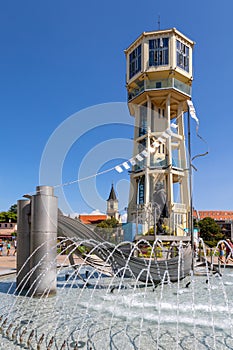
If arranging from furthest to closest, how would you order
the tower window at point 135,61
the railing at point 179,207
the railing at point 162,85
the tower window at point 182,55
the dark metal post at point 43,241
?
the tower window at point 135,61
the tower window at point 182,55
the railing at point 162,85
the railing at point 179,207
the dark metal post at point 43,241

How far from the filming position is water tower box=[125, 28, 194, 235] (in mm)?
40656

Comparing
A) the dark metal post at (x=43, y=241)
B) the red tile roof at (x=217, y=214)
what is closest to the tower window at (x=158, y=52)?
the dark metal post at (x=43, y=241)

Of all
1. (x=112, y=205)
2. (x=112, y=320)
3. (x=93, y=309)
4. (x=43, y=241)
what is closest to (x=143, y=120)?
(x=43, y=241)

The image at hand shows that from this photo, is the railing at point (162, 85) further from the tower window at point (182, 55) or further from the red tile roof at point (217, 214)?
the red tile roof at point (217, 214)

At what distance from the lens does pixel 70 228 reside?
10156 mm

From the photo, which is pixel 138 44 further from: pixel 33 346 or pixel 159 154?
pixel 33 346

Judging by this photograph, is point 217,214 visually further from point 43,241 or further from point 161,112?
point 43,241

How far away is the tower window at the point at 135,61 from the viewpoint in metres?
42.6

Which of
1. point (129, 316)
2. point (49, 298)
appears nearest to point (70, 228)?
point (49, 298)

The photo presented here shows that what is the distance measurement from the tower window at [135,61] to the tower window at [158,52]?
5.39ft

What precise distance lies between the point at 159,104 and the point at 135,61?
683cm

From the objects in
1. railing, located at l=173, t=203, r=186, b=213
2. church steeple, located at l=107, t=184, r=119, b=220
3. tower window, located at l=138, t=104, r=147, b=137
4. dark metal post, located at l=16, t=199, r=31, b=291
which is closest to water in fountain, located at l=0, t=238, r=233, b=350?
dark metal post, located at l=16, t=199, r=31, b=291

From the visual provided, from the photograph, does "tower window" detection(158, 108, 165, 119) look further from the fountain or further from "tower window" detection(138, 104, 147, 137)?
the fountain

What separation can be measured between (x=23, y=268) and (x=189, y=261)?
5811 mm
